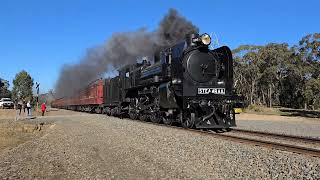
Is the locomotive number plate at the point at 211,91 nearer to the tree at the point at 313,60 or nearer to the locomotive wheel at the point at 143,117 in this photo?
the locomotive wheel at the point at 143,117

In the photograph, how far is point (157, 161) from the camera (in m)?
9.74

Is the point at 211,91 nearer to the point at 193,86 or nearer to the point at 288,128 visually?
the point at 193,86

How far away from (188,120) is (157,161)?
26.3 feet

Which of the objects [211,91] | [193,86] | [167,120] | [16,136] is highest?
[193,86]

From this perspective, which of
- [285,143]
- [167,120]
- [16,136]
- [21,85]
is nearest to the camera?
[285,143]

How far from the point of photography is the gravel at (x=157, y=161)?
820 centimetres

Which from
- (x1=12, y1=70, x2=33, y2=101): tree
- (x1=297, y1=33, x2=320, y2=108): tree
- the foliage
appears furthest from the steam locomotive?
(x1=12, y1=70, x2=33, y2=101): tree

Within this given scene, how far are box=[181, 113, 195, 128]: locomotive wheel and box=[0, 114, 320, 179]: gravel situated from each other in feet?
11.1

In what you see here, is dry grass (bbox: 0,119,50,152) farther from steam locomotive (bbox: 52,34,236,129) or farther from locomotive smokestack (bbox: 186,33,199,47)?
locomotive smokestack (bbox: 186,33,199,47)

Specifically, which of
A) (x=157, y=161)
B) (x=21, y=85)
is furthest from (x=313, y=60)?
(x=21, y=85)

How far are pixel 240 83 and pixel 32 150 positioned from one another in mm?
71741

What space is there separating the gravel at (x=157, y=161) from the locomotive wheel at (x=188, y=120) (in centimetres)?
338

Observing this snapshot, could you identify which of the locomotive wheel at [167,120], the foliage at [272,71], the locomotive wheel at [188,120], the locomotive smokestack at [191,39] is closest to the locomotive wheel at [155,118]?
the locomotive wheel at [167,120]

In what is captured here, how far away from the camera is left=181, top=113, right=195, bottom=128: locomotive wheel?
17219 millimetres
